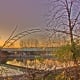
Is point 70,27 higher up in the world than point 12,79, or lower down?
higher up

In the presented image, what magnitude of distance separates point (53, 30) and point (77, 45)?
242mm

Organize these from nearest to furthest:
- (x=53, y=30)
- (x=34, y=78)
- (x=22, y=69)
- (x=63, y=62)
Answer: (x=34, y=78) → (x=22, y=69) → (x=63, y=62) → (x=53, y=30)

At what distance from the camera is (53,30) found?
2.08 m

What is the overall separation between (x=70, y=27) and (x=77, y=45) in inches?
9.7

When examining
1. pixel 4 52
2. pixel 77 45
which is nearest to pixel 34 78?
pixel 4 52

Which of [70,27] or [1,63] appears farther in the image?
[70,27]

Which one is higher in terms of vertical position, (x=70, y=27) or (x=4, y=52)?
(x=70, y=27)

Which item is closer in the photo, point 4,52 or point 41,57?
point 4,52

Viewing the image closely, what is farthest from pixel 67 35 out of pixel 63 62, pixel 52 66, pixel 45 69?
pixel 45 69

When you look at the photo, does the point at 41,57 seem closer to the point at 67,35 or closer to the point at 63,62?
the point at 63,62

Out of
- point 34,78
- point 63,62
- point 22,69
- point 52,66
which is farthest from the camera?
point 63,62

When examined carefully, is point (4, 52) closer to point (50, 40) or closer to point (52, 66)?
point (52, 66)

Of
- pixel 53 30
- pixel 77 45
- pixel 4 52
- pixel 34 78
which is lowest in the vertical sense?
pixel 34 78

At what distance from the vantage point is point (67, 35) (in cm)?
214
